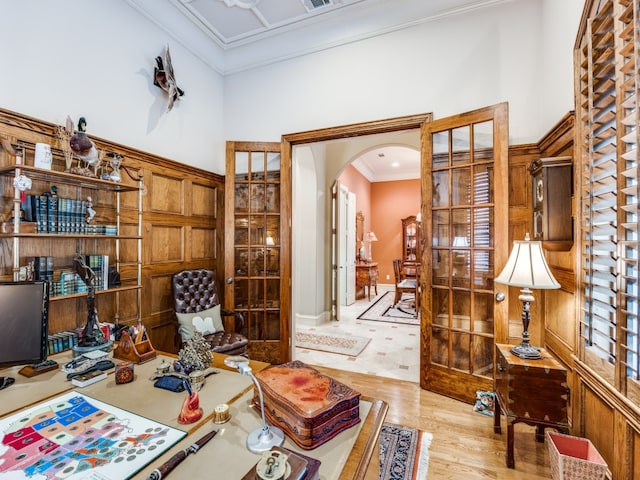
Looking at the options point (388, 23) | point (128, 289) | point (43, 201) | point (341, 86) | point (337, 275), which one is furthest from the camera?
point (337, 275)

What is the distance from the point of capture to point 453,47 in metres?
2.78

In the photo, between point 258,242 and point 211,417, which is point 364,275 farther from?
point 211,417

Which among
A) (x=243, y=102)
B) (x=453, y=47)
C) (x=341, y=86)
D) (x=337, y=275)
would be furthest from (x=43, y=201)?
(x=337, y=275)

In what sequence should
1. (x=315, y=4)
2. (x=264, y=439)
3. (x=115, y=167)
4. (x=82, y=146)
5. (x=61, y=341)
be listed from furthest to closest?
(x=315, y=4) < (x=115, y=167) < (x=82, y=146) < (x=61, y=341) < (x=264, y=439)

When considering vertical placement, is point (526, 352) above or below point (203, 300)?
below

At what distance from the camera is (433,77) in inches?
112

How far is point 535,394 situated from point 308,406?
1.66 m

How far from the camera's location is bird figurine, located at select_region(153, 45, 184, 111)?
112 inches

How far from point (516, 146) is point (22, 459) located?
343 centimetres

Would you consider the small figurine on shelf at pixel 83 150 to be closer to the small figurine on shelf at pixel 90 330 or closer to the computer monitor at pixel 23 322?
the small figurine on shelf at pixel 90 330

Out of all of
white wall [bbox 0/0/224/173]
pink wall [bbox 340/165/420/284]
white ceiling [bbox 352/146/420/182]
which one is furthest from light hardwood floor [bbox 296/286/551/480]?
pink wall [bbox 340/165/420/284]

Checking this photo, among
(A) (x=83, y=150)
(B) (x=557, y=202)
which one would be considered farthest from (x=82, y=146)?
(B) (x=557, y=202)

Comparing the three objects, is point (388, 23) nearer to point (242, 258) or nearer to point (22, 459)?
point (242, 258)

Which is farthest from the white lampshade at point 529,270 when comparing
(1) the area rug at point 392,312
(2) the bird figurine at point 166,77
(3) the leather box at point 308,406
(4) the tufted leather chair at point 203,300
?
(1) the area rug at point 392,312
